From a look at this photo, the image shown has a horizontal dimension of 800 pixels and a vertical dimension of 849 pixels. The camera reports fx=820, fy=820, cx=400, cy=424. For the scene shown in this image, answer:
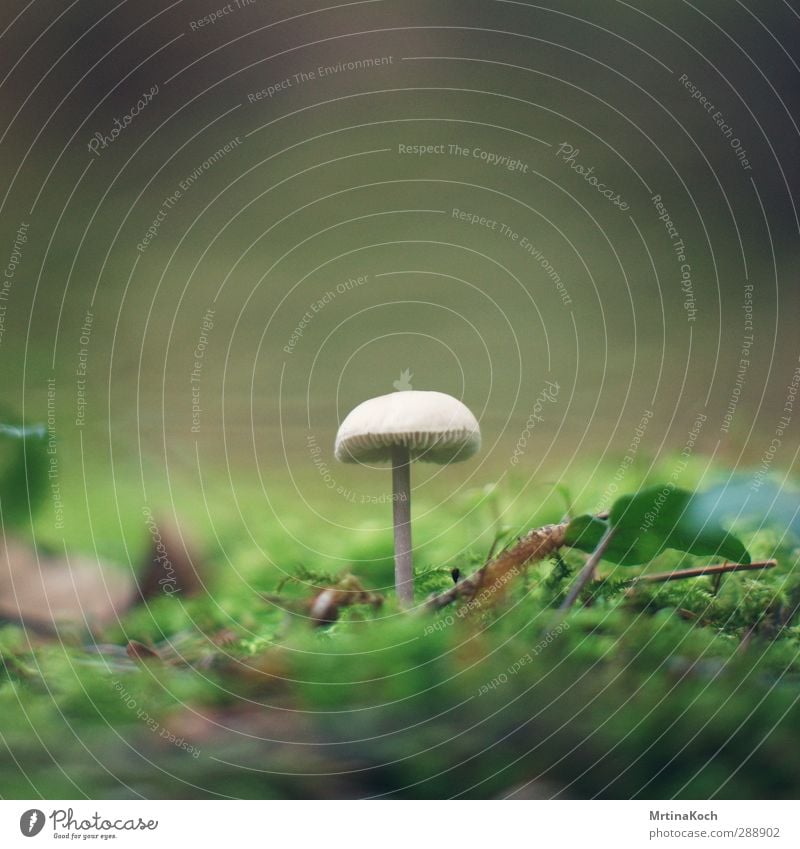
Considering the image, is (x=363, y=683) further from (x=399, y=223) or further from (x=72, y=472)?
(x=399, y=223)

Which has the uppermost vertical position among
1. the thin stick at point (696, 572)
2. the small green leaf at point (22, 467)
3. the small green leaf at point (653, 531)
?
the small green leaf at point (22, 467)

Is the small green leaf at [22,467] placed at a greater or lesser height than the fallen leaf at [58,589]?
greater

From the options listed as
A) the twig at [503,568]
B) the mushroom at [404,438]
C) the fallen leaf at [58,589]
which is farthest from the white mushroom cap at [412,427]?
the fallen leaf at [58,589]

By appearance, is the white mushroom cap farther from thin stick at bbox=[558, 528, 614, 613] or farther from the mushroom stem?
thin stick at bbox=[558, 528, 614, 613]

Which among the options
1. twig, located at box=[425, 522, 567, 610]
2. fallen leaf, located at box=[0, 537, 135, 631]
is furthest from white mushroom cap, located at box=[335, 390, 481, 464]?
fallen leaf, located at box=[0, 537, 135, 631]

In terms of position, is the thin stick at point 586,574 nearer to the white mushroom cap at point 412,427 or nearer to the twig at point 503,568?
the twig at point 503,568

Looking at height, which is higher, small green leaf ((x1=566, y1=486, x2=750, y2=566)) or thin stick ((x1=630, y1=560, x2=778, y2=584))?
small green leaf ((x1=566, y1=486, x2=750, y2=566))

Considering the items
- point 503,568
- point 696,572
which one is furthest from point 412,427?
point 696,572

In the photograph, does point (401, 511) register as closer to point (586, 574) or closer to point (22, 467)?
point (586, 574)
